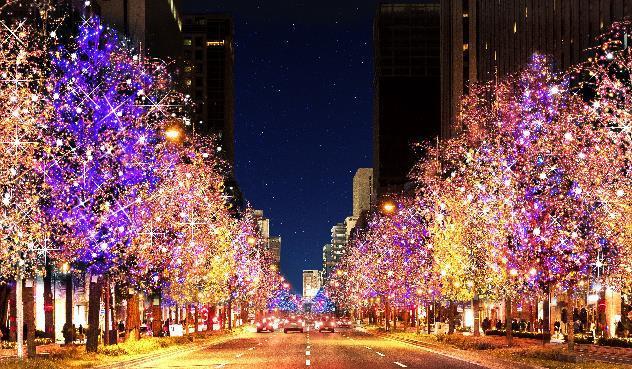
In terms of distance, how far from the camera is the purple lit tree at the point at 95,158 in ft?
116

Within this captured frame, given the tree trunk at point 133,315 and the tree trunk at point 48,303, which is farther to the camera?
the tree trunk at point 48,303

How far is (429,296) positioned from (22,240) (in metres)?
43.5

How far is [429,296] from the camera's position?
2682 inches

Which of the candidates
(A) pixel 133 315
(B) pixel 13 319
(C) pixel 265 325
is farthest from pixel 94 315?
(C) pixel 265 325

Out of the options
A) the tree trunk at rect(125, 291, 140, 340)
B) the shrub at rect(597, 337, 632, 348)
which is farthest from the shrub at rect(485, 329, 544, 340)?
→ the tree trunk at rect(125, 291, 140, 340)

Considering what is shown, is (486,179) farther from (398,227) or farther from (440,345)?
(398,227)

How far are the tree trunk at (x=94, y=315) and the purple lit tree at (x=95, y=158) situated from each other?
0.04m

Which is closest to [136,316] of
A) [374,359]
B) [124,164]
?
[124,164]

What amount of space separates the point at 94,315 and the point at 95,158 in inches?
258

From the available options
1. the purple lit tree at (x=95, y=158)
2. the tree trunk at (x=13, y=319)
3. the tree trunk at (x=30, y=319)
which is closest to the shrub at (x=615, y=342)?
the purple lit tree at (x=95, y=158)

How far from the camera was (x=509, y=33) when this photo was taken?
289ft

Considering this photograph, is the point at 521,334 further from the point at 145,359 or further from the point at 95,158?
the point at 95,158

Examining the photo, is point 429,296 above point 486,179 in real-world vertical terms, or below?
below

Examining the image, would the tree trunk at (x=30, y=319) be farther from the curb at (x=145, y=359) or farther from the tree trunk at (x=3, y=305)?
the tree trunk at (x=3, y=305)
